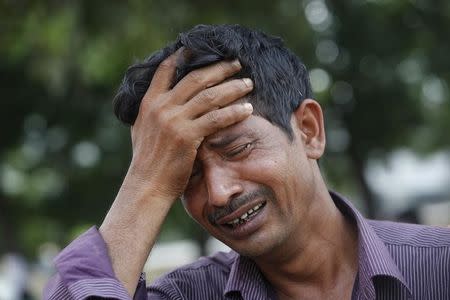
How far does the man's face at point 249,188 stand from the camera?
267cm

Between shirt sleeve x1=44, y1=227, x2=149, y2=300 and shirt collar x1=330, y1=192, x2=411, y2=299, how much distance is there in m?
0.70

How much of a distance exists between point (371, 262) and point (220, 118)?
24.4 inches

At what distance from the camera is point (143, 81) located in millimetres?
2859

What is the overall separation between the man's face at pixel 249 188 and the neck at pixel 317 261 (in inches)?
2.7

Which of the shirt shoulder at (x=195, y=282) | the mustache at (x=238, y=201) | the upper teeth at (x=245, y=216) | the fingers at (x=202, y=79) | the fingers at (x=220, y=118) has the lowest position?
the shirt shoulder at (x=195, y=282)

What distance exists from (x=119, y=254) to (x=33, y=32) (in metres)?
4.79

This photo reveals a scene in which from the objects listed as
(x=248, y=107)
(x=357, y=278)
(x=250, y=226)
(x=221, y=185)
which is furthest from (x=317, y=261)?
(x=248, y=107)

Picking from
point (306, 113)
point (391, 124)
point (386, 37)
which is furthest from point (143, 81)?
point (391, 124)

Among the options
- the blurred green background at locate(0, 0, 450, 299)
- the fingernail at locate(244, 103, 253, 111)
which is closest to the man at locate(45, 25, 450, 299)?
the fingernail at locate(244, 103, 253, 111)

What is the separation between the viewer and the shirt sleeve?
255 cm

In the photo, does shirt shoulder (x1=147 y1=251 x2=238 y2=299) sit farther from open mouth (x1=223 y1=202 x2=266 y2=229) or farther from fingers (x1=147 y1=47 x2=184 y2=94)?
fingers (x1=147 y1=47 x2=184 y2=94)

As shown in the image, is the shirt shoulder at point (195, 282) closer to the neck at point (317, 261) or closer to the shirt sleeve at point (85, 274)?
the neck at point (317, 261)

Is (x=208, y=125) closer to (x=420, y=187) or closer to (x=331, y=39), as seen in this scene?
(x=331, y=39)

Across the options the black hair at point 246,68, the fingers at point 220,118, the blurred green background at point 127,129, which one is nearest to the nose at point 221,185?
the fingers at point 220,118
